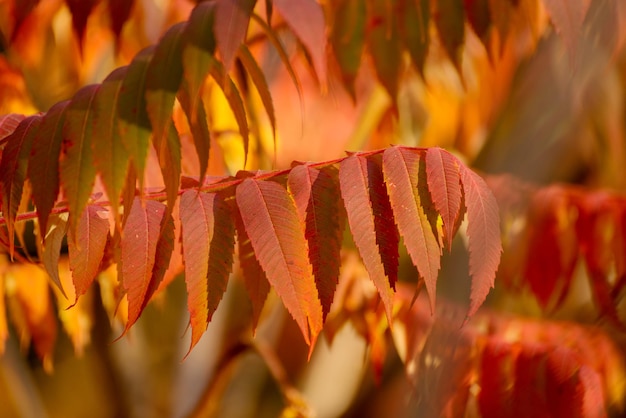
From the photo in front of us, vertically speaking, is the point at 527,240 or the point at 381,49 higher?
the point at 381,49

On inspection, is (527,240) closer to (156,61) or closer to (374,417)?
(156,61)

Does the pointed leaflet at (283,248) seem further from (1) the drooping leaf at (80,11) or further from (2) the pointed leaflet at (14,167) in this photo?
(1) the drooping leaf at (80,11)

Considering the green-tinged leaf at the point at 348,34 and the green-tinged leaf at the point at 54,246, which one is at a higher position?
→ the green-tinged leaf at the point at 348,34

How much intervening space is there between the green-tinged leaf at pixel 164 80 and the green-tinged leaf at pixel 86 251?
0.38 feet

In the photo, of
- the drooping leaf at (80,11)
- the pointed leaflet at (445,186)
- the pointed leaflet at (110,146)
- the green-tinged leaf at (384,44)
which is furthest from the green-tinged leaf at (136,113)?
the green-tinged leaf at (384,44)

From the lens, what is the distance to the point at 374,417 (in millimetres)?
2383

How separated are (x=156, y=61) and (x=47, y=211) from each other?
13cm

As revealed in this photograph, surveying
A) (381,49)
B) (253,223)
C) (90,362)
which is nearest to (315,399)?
(90,362)

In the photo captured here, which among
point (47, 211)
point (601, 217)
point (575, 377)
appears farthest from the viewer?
point (601, 217)

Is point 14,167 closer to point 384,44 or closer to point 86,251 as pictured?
point 86,251

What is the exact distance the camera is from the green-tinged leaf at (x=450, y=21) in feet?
3.21

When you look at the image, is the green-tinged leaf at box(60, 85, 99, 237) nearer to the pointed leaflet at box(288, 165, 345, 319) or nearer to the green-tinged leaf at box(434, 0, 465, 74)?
the pointed leaflet at box(288, 165, 345, 319)

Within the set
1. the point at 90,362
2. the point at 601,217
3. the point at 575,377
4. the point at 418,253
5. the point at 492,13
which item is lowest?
the point at 90,362

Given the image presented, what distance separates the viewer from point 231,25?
1.80 ft
